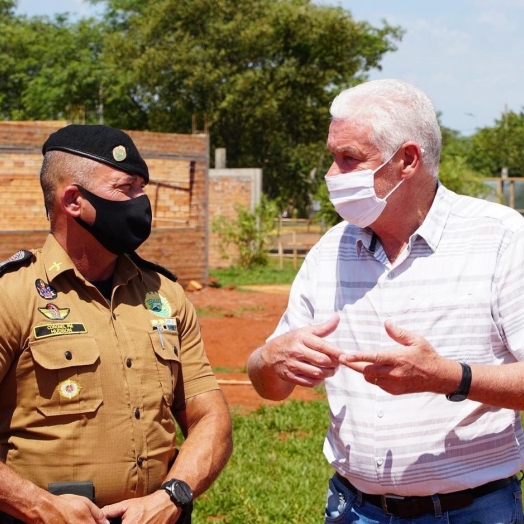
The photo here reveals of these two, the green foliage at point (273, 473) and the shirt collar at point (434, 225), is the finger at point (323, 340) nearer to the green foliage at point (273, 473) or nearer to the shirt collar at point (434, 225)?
the shirt collar at point (434, 225)

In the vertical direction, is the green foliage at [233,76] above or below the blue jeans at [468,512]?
above

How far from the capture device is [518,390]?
266 centimetres

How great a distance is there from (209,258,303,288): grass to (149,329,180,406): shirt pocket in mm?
17143

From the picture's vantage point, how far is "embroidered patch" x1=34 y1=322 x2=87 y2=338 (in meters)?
2.90

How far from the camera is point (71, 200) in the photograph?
10.2 ft

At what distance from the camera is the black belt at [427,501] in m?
2.85

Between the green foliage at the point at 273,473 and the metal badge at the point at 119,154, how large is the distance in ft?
10.7

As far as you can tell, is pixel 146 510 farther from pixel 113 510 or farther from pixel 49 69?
pixel 49 69

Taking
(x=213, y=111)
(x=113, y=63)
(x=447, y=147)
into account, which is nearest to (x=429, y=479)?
(x=213, y=111)

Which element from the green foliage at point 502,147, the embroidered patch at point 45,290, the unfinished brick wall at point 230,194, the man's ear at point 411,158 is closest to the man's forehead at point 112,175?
the embroidered patch at point 45,290

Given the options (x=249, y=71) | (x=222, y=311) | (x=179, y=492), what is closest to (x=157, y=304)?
(x=179, y=492)

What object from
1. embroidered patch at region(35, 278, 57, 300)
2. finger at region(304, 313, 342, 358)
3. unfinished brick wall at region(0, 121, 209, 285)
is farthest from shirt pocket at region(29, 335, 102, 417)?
unfinished brick wall at region(0, 121, 209, 285)

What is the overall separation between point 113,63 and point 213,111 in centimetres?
538

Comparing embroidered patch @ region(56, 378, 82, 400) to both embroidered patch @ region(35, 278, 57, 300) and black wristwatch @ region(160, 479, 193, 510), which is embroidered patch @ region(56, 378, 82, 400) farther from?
black wristwatch @ region(160, 479, 193, 510)
